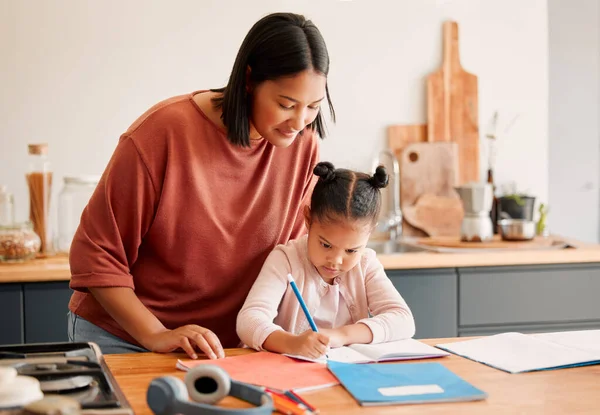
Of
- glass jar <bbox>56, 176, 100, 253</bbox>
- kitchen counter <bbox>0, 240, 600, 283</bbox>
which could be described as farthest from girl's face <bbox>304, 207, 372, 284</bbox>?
glass jar <bbox>56, 176, 100, 253</bbox>

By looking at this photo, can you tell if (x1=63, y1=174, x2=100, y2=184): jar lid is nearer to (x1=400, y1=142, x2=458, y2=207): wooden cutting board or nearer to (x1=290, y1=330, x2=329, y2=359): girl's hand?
(x1=400, y1=142, x2=458, y2=207): wooden cutting board

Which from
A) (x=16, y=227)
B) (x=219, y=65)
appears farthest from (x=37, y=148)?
(x=219, y=65)

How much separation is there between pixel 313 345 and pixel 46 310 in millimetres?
1415

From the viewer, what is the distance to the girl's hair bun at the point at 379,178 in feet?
5.80

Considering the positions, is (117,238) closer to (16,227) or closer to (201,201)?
(201,201)

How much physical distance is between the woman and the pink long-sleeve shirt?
0.09 meters

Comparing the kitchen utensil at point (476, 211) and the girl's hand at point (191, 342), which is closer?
the girl's hand at point (191, 342)

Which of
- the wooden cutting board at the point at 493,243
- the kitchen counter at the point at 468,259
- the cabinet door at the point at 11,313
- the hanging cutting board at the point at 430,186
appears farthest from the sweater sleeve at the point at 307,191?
the hanging cutting board at the point at 430,186

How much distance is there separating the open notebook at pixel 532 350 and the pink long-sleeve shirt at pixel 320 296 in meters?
0.18

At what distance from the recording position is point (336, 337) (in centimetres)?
158

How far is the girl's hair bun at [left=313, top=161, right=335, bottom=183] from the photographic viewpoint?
1784 millimetres

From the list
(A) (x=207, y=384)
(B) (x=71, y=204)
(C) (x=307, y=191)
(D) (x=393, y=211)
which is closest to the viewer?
(A) (x=207, y=384)

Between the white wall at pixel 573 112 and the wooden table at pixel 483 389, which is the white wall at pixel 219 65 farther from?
the wooden table at pixel 483 389

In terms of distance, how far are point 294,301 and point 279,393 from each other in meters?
0.56
